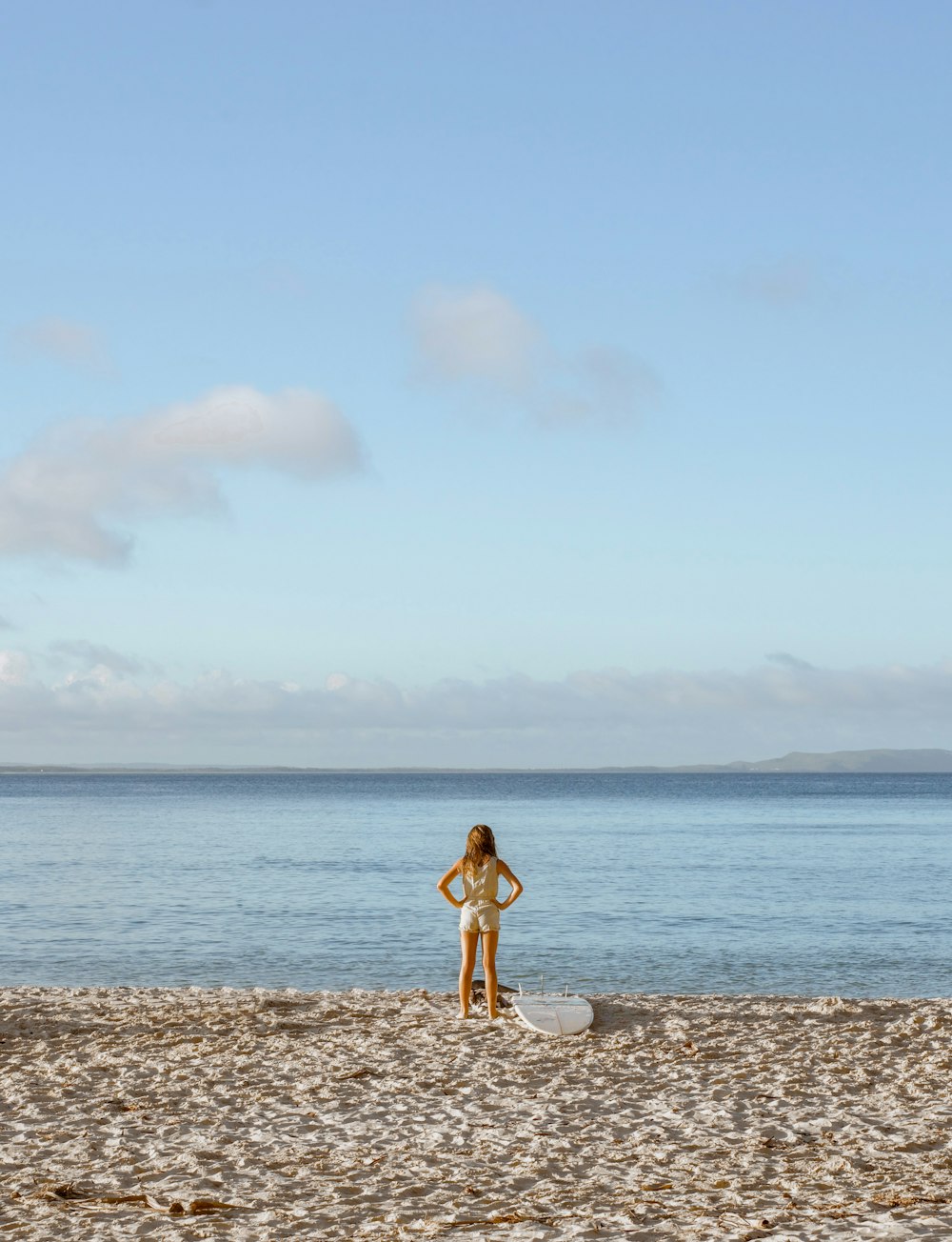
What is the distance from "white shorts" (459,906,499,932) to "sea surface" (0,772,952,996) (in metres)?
5.24

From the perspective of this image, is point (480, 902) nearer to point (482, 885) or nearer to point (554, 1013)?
point (482, 885)

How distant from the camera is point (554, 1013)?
12070mm

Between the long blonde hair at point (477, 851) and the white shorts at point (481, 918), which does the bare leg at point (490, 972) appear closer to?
the white shorts at point (481, 918)

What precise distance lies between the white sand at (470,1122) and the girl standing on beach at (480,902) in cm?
38

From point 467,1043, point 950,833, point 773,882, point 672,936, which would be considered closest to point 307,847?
point 773,882

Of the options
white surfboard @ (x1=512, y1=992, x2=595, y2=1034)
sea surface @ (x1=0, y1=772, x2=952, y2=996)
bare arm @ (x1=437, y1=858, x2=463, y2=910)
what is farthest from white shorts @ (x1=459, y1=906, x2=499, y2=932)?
sea surface @ (x1=0, y1=772, x2=952, y2=996)

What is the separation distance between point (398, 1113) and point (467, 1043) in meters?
2.59

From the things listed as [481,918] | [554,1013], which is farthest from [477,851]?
[554,1013]

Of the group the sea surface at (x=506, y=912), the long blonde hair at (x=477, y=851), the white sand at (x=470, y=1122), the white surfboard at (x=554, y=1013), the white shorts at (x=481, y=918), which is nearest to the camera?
the white sand at (x=470, y=1122)

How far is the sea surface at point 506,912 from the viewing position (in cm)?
1894

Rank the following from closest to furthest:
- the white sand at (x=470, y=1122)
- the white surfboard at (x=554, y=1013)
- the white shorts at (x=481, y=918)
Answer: the white sand at (x=470, y=1122), the white surfboard at (x=554, y=1013), the white shorts at (x=481, y=918)

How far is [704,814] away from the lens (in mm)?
84375

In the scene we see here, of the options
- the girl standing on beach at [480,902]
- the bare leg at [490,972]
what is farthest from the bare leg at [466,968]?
the bare leg at [490,972]

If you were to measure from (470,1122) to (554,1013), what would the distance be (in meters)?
3.40
